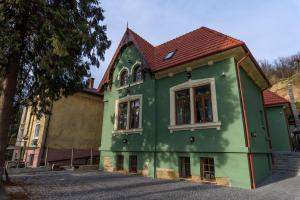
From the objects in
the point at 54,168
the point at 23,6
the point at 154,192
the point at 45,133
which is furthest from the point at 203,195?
the point at 45,133

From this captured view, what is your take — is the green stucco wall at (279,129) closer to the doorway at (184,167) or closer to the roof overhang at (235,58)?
the roof overhang at (235,58)

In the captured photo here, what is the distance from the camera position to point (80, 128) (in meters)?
20.9

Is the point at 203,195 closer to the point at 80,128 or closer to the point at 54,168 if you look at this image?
the point at 54,168

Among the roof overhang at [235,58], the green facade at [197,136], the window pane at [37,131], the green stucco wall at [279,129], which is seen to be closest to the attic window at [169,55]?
the roof overhang at [235,58]

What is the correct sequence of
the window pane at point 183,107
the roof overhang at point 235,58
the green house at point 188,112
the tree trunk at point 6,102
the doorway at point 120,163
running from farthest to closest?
the doorway at point 120,163 < the window pane at point 183,107 < the roof overhang at point 235,58 < the green house at point 188,112 < the tree trunk at point 6,102

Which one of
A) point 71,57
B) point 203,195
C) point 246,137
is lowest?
point 203,195

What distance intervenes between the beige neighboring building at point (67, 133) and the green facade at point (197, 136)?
4.72m

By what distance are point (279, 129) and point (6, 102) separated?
1926cm

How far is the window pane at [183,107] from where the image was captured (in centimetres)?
1207

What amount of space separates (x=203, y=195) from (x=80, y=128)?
15.8 m

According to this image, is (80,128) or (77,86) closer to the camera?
(77,86)

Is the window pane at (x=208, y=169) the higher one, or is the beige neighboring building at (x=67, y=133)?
the beige neighboring building at (x=67, y=133)

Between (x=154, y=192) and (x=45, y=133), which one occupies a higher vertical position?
(x=45, y=133)

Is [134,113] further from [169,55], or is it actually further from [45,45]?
[45,45]
